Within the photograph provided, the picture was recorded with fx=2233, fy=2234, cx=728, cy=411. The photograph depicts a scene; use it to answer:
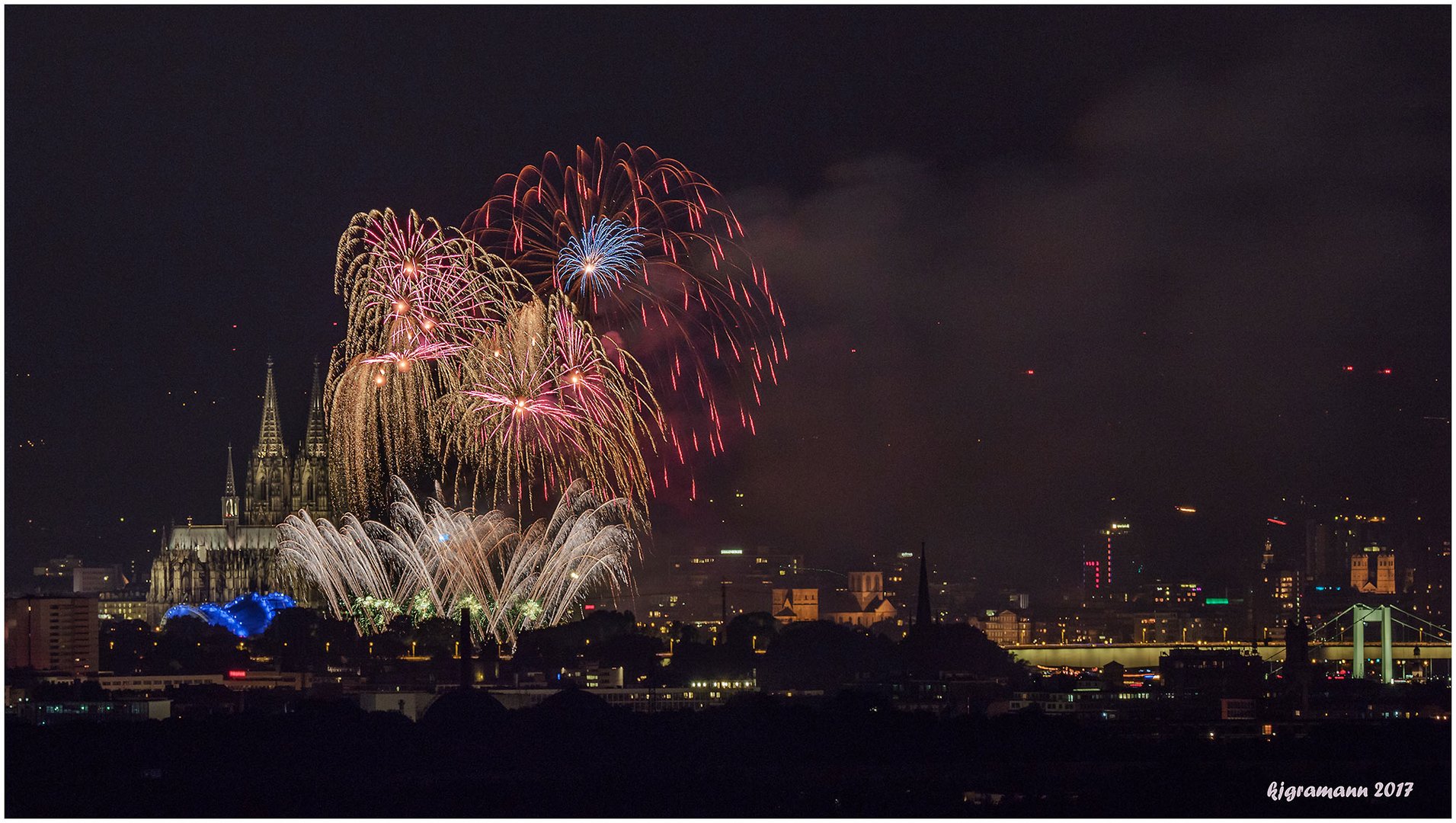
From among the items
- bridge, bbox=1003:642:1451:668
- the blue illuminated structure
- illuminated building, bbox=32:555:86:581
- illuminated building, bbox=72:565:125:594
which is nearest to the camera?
the blue illuminated structure

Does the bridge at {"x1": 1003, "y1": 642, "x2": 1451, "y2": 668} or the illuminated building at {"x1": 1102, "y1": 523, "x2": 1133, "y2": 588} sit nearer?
Answer: the bridge at {"x1": 1003, "y1": 642, "x2": 1451, "y2": 668}

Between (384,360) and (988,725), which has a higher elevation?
(384,360)

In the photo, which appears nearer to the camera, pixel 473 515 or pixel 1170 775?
pixel 1170 775

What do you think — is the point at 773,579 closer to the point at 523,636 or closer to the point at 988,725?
the point at 523,636

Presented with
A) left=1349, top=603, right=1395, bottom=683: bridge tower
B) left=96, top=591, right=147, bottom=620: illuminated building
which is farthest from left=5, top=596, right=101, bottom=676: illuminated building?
left=1349, top=603, right=1395, bottom=683: bridge tower

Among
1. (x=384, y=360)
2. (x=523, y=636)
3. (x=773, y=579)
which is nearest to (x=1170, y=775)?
(x=384, y=360)

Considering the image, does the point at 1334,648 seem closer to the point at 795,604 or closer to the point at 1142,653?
the point at 1142,653

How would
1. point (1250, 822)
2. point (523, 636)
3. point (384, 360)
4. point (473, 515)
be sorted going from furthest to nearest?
point (523, 636), point (473, 515), point (384, 360), point (1250, 822)

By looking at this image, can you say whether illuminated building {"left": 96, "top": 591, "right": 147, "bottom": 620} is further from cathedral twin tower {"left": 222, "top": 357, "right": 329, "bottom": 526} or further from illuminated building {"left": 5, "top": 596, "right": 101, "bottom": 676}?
illuminated building {"left": 5, "top": 596, "right": 101, "bottom": 676}

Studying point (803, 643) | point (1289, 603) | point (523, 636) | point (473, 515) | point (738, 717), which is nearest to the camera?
point (738, 717)
